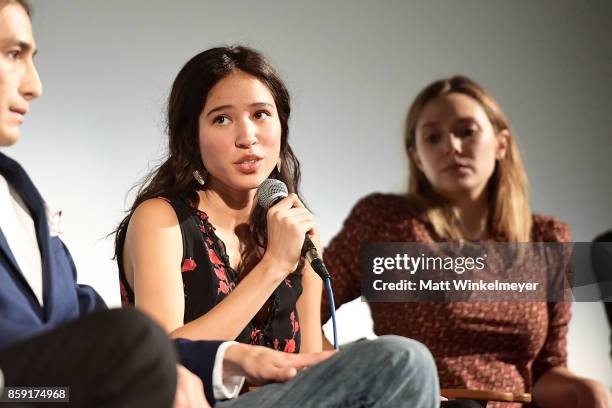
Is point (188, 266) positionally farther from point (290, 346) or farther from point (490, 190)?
point (490, 190)

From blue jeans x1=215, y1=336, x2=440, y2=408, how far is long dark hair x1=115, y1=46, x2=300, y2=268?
552 millimetres

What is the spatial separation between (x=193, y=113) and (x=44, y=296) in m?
0.58

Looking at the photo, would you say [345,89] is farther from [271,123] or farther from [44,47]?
[271,123]

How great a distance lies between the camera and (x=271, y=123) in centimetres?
152

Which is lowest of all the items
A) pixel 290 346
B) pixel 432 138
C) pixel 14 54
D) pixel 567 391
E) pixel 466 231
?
pixel 567 391

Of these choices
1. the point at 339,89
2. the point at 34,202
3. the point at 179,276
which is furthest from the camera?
the point at 339,89

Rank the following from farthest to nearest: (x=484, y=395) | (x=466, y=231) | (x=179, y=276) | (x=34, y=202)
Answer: (x=466, y=231) → (x=484, y=395) → (x=179, y=276) → (x=34, y=202)

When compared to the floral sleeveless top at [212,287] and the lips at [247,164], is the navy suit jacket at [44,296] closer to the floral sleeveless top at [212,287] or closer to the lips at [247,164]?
the floral sleeveless top at [212,287]

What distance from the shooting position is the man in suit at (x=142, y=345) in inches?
30.9

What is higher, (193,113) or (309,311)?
(193,113)

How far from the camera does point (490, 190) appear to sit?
2.30 m

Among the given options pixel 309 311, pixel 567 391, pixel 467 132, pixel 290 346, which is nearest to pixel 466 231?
pixel 467 132

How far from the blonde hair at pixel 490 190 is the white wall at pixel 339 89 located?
0.11 m

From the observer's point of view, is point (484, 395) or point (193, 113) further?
point (484, 395)
